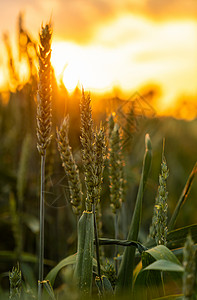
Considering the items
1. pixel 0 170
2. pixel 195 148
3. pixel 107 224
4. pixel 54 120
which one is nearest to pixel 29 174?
pixel 0 170

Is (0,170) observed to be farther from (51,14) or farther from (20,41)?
(51,14)

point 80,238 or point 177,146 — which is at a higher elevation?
point 177,146

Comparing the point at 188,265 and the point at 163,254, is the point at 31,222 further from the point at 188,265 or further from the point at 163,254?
the point at 188,265

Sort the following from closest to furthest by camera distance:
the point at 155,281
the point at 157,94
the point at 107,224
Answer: the point at 155,281, the point at 107,224, the point at 157,94

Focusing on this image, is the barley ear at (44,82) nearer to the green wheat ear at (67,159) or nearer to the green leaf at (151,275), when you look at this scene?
the green wheat ear at (67,159)

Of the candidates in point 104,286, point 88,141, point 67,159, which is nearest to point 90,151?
point 88,141

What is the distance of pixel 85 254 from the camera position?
2.99 ft

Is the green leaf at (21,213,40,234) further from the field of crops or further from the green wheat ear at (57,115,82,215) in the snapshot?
the green wheat ear at (57,115,82,215)

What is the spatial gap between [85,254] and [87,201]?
0.46 ft

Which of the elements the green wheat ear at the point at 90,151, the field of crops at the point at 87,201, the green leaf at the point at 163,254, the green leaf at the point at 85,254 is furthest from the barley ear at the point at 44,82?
the green leaf at the point at 163,254

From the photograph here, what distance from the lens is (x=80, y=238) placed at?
3.01 feet

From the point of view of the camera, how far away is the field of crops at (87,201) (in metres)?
0.85

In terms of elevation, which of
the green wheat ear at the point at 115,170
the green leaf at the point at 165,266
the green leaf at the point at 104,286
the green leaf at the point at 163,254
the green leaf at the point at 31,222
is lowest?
the green leaf at the point at 104,286

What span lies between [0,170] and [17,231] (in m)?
0.93
